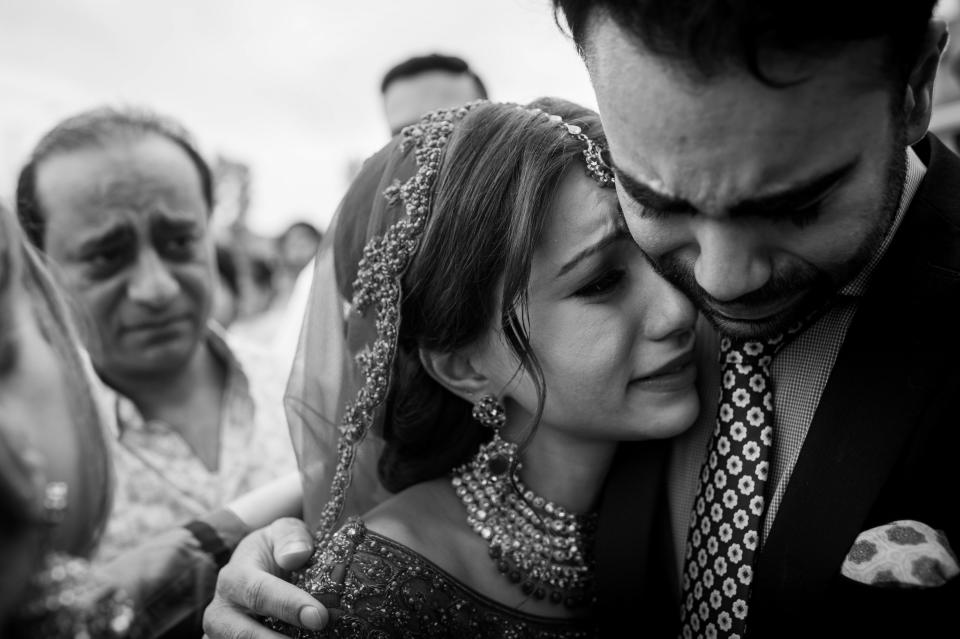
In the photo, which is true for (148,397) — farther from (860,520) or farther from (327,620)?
(860,520)

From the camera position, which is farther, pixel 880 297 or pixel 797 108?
pixel 880 297

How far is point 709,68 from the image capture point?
1.19m

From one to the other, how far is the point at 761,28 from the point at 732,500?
96 centimetres

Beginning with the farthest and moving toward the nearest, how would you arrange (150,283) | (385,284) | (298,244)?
(298,244) < (150,283) < (385,284)

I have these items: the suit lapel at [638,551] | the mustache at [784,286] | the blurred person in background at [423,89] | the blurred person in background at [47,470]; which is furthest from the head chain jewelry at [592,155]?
the blurred person in background at [423,89]

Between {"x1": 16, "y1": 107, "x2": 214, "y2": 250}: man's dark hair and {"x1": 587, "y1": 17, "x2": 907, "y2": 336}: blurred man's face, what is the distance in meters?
2.00

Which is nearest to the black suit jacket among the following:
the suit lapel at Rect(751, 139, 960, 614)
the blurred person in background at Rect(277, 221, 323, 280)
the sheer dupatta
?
the suit lapel at Rect(751, 139, 960, 614)

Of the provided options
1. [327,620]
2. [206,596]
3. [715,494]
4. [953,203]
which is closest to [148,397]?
[206,596]

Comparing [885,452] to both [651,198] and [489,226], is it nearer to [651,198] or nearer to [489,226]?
[651,198]

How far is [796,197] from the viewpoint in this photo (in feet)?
4.15

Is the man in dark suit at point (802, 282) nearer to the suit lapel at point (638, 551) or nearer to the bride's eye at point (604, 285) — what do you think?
the suit lapel at point (638, 551)

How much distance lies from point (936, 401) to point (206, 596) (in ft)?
5.97

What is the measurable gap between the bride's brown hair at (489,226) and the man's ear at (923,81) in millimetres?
735

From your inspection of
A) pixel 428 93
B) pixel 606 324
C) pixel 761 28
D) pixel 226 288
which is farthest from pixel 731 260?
pixel 226 288
